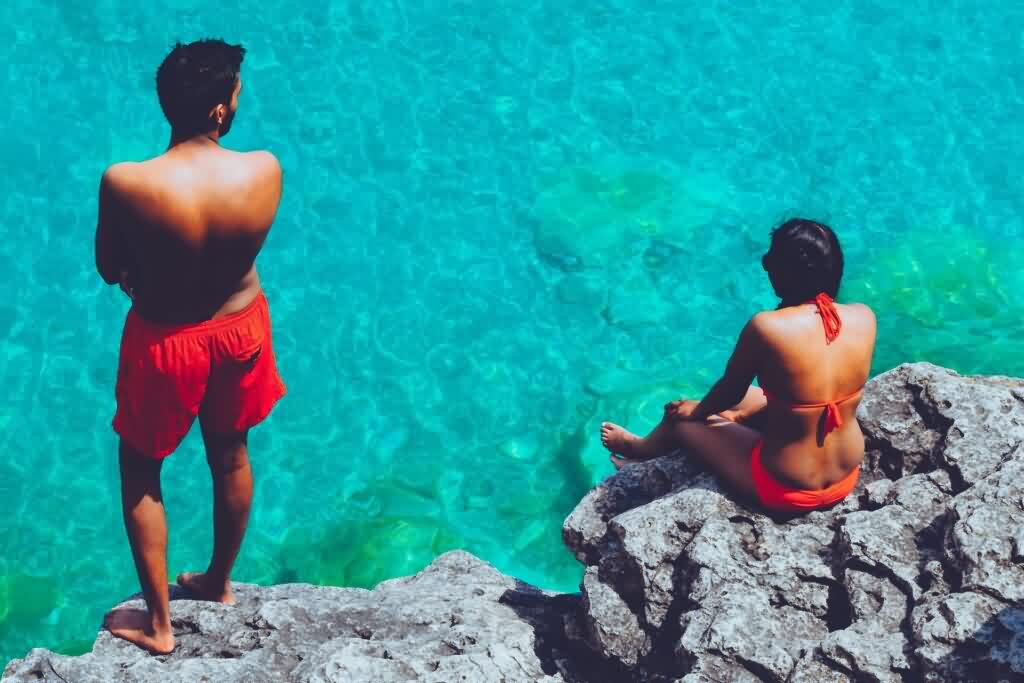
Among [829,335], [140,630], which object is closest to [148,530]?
[140,630]

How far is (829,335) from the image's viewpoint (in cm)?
422

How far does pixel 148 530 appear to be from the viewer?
4.20 metres

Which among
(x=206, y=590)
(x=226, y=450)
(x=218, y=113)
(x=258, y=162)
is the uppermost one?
(x=218, y=113)

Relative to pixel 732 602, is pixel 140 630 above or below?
above

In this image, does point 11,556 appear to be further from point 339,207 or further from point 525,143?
point 525,143

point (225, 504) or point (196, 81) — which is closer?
point (196, 81)

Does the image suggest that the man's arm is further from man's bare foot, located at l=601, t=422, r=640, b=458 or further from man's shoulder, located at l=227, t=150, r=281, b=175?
man's bare foot, located at l=601, t=422, r=640, b=458

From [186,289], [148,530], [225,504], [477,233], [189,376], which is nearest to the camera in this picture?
[186,289]

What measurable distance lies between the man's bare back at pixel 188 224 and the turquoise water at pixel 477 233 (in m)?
3.42

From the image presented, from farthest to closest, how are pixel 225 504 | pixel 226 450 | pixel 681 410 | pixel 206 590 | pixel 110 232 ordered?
pixel 681 410, pixel 206 590, pixel 225 504, pixel 226 450, pixel 110 232

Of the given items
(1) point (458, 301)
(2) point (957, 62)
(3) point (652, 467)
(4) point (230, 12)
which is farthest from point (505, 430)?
(2) point (957, 62)

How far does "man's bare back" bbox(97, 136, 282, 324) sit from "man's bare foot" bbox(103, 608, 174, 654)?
128 cm

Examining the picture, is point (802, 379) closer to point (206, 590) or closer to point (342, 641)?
point (342, 641)

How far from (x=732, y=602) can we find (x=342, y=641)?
144 centimetres
